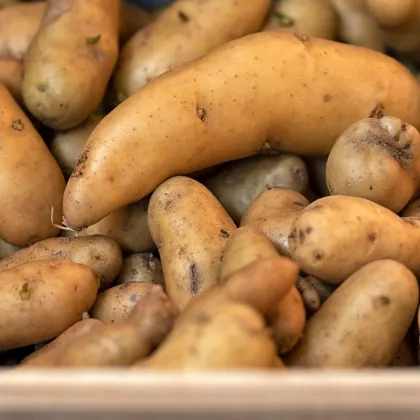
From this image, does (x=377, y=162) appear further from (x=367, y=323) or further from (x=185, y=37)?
(x=185, y=37)

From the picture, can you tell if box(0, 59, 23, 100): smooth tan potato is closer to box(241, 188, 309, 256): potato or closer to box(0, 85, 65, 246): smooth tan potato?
box(0, 85, 65, 246): smooth tan potato

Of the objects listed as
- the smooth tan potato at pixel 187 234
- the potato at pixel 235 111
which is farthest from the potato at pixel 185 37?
the smooth tan potato at pixel 187 234

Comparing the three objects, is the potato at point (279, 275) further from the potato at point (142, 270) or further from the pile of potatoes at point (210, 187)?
the potato at point (142, 270)

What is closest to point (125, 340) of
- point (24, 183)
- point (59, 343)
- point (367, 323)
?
point (59, 343)

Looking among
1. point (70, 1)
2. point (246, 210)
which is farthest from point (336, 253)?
point (70, 1)

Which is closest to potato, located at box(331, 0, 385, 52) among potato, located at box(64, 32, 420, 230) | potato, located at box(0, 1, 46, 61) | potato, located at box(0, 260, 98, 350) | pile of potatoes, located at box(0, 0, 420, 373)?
pile of potatoes, located at box(0, 0, 420, 373)

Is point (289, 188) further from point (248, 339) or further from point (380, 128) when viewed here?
point (248, 339)

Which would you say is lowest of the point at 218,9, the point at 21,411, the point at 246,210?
the point at 246,210
